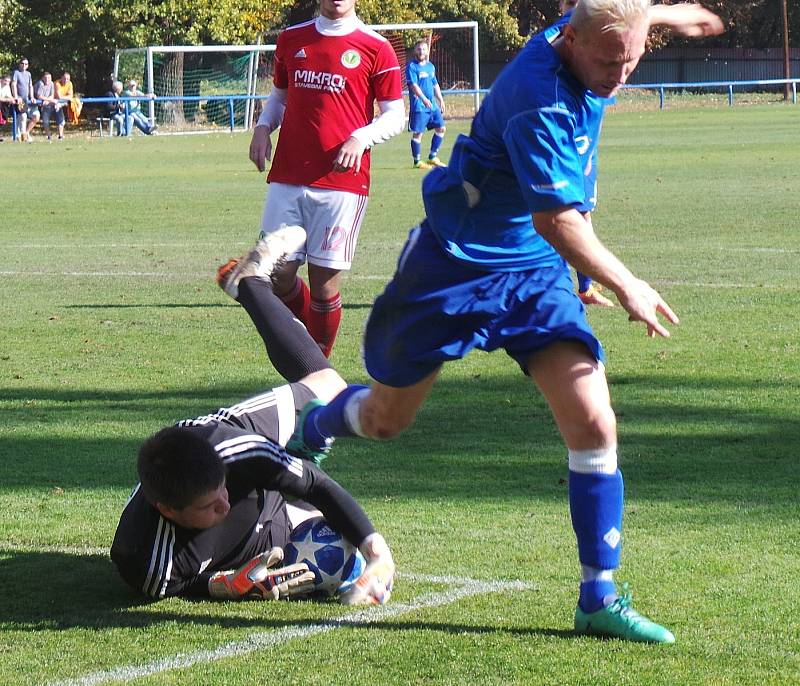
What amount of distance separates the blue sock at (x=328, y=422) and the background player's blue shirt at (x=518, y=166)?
34.6 inches

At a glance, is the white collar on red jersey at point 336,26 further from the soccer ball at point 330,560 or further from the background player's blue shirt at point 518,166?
the soccer ball at point 330,560

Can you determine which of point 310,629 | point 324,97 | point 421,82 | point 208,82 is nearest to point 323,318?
point 324,97

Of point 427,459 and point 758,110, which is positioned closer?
point 427,459

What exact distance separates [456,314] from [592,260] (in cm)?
54

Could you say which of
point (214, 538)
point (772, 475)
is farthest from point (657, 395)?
point (214, 538)

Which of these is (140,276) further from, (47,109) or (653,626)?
(47,109)

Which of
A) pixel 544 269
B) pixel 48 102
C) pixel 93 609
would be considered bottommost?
pixel 48 102

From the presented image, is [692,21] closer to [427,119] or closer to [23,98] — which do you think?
[427,119]

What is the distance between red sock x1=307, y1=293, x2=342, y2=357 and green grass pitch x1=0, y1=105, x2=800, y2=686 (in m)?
0.56

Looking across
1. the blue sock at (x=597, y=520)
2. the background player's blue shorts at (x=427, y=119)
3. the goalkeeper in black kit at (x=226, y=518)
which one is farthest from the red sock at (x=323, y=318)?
the background player's blue shorts at (x=427, y=119)

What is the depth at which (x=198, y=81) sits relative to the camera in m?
48.8

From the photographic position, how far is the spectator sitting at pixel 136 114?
44688mm

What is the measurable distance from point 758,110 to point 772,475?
4556cm

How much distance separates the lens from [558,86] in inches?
161
